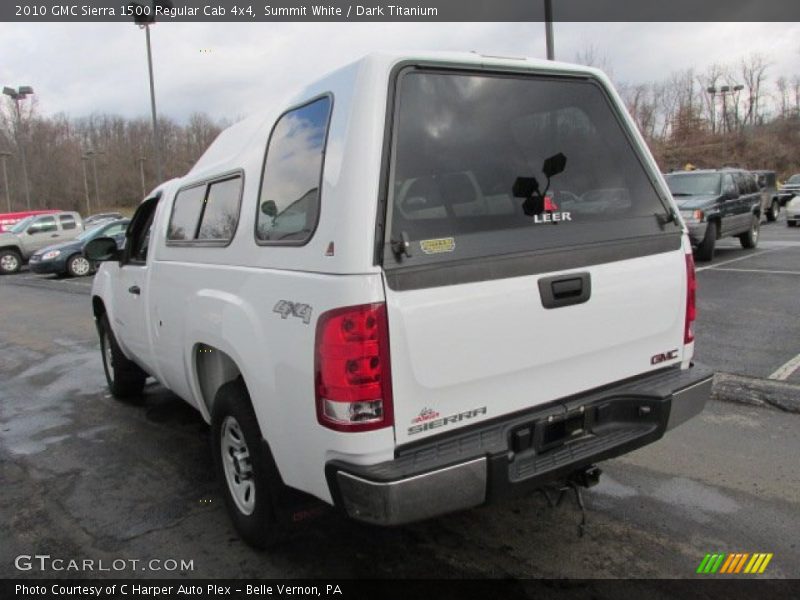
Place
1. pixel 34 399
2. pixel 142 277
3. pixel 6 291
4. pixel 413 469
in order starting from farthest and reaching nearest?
pixel 6 291
pixel 34 399
pixel 142 277
pixel 413 469

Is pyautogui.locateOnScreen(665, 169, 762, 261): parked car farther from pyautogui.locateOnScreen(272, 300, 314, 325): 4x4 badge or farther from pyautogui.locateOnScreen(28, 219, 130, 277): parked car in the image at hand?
pyautogui.locateOnScreen(28, 219, 130, 277): parked car

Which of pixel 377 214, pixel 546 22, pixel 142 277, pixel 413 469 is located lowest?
pixel 413 469

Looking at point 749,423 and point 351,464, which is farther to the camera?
point 749,423

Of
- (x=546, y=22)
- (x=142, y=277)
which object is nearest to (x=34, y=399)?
(x=142, y=277)

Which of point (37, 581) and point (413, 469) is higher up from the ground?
point (413, 469)

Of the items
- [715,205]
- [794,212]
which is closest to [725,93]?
[794,212]

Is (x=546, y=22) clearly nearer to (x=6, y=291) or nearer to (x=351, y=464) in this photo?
(x=351, y=464)

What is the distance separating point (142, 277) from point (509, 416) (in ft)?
9.45

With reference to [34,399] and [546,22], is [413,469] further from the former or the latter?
[546,22]

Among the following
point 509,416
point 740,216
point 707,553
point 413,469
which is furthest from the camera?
point 740,216

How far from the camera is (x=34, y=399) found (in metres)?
6.07

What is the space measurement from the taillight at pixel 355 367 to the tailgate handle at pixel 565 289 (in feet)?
2.42

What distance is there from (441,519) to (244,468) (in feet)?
3.48

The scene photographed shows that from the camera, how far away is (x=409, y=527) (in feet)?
10.6
